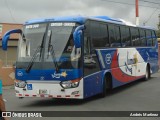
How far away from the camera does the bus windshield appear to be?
512 inches

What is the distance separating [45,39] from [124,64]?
5751 millimetres

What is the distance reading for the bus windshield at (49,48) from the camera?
13.0 meters

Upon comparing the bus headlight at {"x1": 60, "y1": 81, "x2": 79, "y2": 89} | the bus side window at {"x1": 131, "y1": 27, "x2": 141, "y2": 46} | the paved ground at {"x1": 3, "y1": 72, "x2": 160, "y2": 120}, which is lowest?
the paved ground at {"x1": 3, "y1": 72, "x2": 160, "y2": 120}

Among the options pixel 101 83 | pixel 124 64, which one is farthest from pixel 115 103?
pixel 124 64

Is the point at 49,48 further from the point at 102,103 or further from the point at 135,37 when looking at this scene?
the point at 135,37

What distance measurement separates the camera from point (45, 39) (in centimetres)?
1338

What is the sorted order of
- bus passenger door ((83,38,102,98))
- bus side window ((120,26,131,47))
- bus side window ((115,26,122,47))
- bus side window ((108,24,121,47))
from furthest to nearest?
bus side window ((120,26,131,47))
bus side window ((115,26,122,47))
bus side window ((108,24,121,47))
bus passenger door ((83,38,102,98))

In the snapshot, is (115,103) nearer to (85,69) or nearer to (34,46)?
(85,69)

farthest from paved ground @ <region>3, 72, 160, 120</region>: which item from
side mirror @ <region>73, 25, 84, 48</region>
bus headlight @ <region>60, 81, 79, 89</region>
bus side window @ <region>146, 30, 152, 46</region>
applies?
bus side window @ <region>146, 30, 152, 46</region>

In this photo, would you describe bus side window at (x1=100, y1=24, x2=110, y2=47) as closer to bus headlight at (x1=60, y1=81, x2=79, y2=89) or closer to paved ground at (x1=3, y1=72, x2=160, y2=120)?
paved ground at (x1=3, y1=72, x2=160, y2=120)

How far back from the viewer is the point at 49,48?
13195 millimetres

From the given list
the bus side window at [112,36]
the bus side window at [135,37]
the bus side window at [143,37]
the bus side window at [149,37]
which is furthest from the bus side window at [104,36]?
the bus side window at [149,37]

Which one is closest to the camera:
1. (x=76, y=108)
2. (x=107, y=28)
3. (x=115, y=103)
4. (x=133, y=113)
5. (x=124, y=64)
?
(x=133, y=113)

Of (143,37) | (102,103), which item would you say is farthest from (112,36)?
(143,37)
